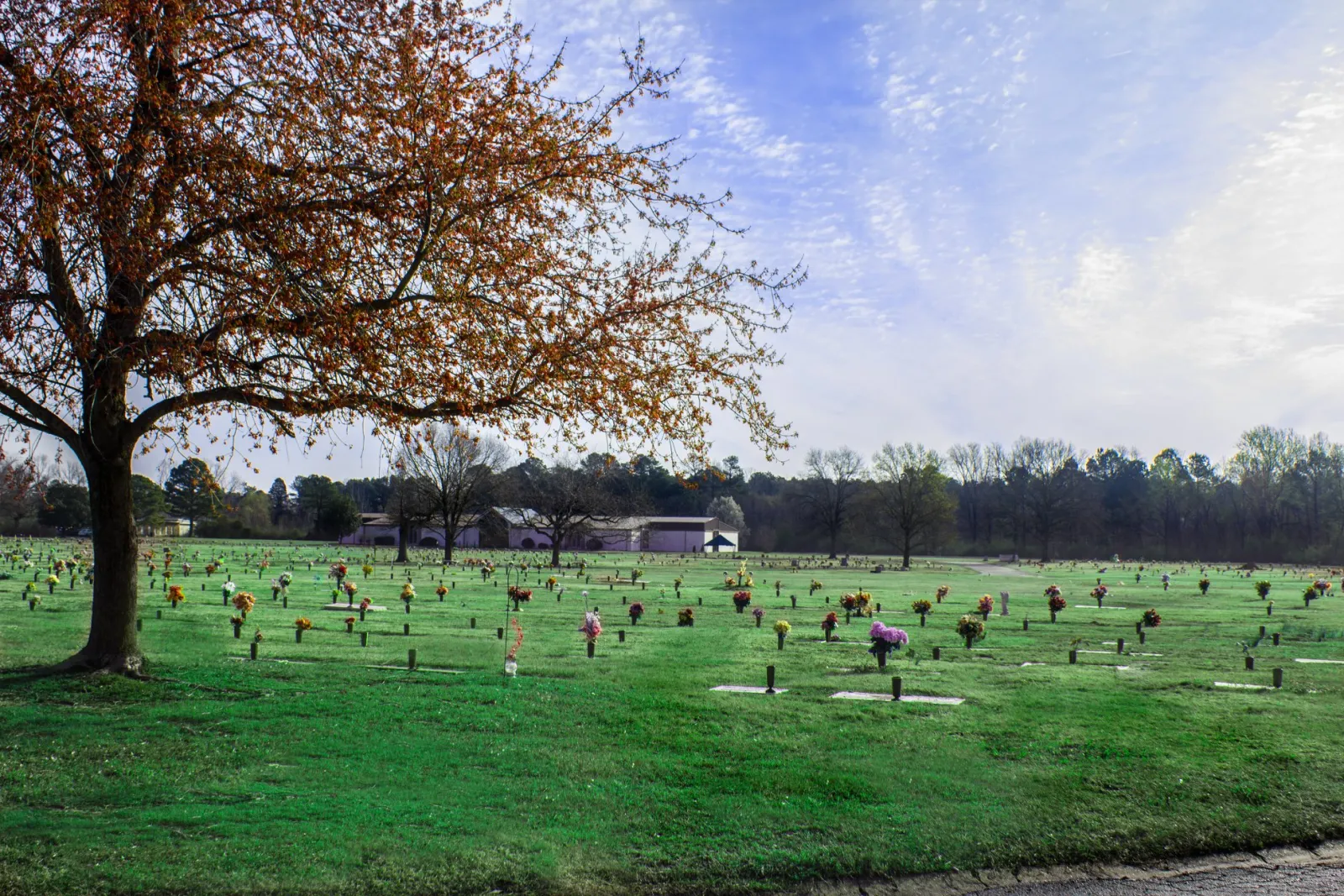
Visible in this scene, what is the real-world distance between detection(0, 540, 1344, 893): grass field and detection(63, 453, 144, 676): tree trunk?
633mm

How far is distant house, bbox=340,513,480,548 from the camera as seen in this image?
102 m

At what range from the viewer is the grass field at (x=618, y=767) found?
638cm

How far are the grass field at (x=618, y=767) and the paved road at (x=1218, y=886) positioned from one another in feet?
1.24

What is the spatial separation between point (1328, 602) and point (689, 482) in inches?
1296

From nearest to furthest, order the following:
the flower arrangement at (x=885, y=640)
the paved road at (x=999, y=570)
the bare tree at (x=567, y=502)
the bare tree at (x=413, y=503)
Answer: the flower arrangement at (x=885, y=640) → the paved road at (x=999, y=570) → the bare tree at (x=413, y=503) → the bare tree at (x=567, y=502)

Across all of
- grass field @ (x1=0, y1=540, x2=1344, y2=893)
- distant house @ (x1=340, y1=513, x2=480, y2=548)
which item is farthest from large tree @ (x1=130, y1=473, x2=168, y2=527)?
grass field @ (x1=0, y1=540, x2=1344, y2=893)

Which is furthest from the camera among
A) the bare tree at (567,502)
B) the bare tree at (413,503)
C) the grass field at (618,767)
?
the bare tree at (567,502)

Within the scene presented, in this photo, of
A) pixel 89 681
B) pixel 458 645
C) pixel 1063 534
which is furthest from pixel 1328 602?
pixel 1063 534

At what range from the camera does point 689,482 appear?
32.0ft

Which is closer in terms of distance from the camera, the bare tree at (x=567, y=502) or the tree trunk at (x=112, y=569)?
the tree trunk at (x=112, y=569)

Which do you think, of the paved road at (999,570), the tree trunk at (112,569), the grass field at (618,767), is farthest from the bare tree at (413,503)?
the tree trunk at (112,569)

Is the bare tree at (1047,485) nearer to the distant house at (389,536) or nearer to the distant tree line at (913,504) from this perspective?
the distant tree line at (913,504)

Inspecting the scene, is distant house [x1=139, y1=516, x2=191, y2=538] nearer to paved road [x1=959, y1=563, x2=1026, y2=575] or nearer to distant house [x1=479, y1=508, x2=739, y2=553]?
distant house [x1=479, y1=508, x2=739, y2=553]

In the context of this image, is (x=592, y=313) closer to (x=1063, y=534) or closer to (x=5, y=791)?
(x=5, y=791)
